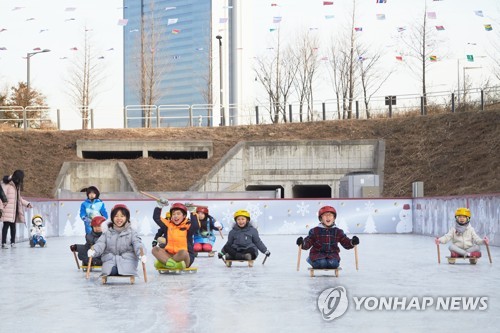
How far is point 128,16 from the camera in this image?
127 m

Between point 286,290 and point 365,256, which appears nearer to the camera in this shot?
point 286,290

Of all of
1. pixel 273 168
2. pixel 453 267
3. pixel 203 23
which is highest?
pixel 203 23

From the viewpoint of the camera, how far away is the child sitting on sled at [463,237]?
52.7 feet

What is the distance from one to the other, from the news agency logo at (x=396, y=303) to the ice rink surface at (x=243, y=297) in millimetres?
62

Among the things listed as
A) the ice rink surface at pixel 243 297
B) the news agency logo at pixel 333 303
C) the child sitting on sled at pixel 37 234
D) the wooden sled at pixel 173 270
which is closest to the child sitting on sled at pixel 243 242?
the ice rink surface at pixel 243 297

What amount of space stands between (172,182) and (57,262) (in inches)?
1047

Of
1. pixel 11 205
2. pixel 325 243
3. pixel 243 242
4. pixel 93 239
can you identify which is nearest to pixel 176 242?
pixel 93 239

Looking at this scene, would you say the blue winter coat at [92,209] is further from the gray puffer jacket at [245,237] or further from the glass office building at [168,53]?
the glass office building at [168,53]

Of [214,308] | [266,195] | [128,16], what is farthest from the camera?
[128,16]

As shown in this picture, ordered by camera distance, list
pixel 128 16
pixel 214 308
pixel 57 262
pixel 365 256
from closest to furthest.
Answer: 1. pixel 214 308
2. pixel 57 262
3. pixel 365 256
4. pixel 128 16

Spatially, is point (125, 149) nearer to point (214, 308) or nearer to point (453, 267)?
point (453, 267)

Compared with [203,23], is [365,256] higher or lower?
lower

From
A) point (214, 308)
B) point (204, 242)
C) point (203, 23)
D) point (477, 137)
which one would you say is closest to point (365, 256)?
point (204, 242)

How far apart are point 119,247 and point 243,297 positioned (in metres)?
2.59
